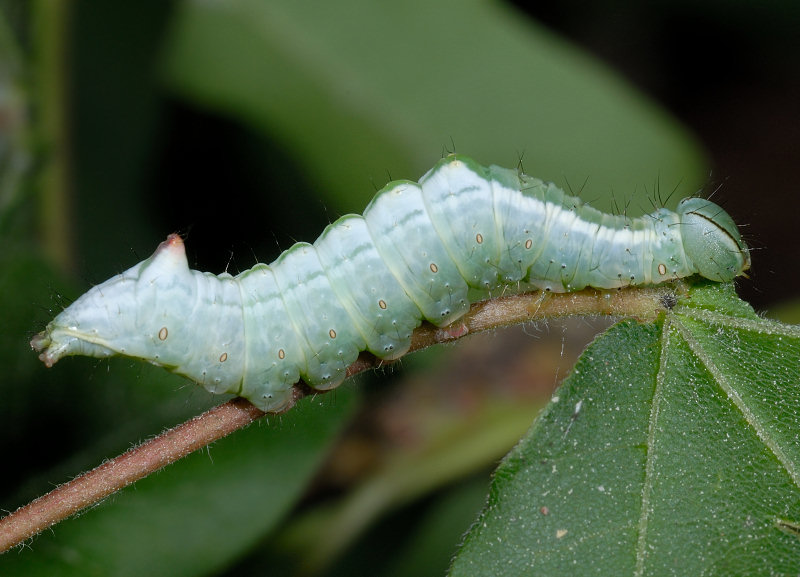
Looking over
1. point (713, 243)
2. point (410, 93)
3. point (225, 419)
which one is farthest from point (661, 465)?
point (410, 93)

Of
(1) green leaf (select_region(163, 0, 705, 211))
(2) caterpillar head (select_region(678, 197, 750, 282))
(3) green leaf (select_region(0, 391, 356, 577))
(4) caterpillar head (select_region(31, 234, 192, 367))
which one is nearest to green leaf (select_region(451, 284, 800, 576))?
(2) caterpillar head (select_region(678, 197, 750, 282))

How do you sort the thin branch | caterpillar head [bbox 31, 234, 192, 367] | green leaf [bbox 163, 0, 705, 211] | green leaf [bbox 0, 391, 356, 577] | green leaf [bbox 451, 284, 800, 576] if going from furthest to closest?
green leaf [bbox 163, 0, 705, 211] < green leaf [bbox 0, 391, 356, 577] < caterpillar head [bbox 31, 234, 192, 367] < green leaf [bbox 451, 284, 800, 576] < the thin branch

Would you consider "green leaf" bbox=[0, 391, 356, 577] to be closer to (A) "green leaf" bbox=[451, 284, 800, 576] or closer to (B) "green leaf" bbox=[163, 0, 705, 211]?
(A) "green leaf" bbox=[451, 284, 800, 576]

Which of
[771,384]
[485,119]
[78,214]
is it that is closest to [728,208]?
[485,119]

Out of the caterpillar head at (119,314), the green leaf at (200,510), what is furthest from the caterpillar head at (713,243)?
the caterpillar head at (119,314)

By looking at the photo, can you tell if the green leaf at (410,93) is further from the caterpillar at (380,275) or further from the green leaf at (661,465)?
the green leaf at (661,465)

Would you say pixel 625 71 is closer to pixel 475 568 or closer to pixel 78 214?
pixel 78 214

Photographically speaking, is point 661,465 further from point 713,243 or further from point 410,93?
point 410,93
